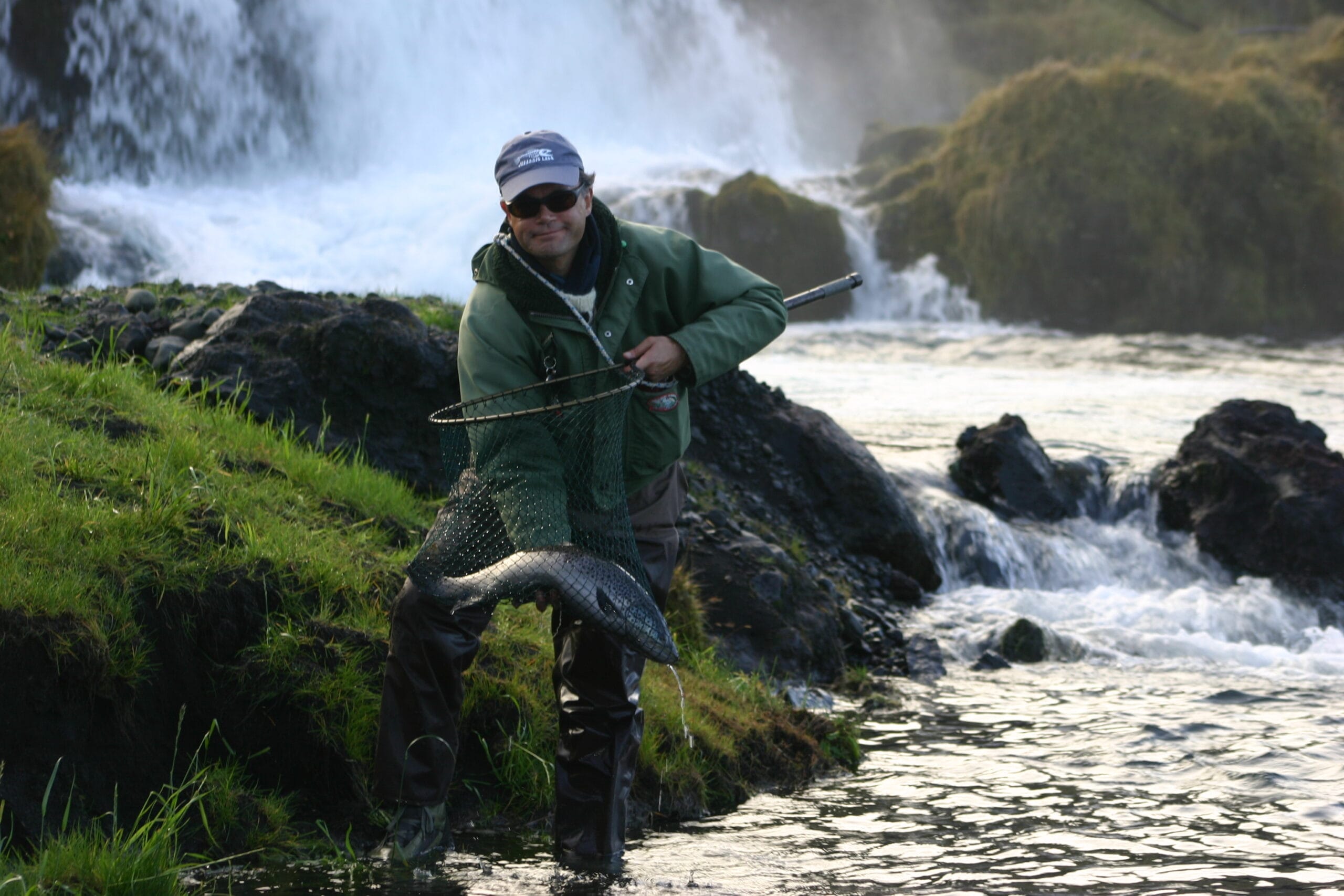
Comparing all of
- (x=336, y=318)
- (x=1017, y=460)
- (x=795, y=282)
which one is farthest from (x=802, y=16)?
(x=336, y=318)

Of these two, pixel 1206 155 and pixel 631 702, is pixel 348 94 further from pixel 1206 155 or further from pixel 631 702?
pixel 631 702

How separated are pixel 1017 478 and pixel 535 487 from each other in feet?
29.0

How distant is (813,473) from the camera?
964cm

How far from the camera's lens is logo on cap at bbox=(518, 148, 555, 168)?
12.3 feet

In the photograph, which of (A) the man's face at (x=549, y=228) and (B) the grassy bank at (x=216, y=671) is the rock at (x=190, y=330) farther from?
(A) the man's face at (x=549, y=228)

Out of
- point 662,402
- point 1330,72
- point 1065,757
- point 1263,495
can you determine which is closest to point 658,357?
point 662,402

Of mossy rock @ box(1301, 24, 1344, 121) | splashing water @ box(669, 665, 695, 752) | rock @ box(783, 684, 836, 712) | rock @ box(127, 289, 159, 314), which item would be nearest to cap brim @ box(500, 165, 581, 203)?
splashing water @ box(669, 665, 695, 752)

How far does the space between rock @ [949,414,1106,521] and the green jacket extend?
7935 millimetres

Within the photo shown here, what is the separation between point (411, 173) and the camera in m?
26.2

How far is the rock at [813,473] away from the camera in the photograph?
9375 mm

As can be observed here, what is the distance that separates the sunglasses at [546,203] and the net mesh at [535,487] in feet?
1.63

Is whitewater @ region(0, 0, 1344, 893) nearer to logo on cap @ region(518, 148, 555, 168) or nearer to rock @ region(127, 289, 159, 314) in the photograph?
logo on cap @ region(518, 148, 555, 168)

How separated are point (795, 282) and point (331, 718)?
21.6 meters

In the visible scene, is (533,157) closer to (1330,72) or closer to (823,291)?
(823,291)
